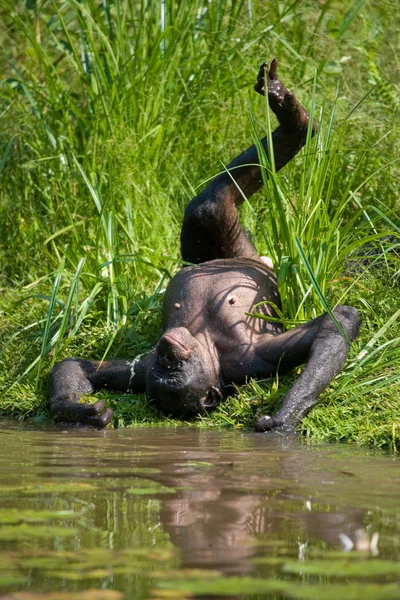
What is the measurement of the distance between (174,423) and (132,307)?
132 centimetres

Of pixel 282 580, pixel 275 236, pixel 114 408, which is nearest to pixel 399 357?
pixel 275 236

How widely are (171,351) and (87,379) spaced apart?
797mm

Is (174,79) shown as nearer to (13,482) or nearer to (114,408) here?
(114,408)

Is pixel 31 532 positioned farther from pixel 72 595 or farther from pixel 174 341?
pixel 174 341

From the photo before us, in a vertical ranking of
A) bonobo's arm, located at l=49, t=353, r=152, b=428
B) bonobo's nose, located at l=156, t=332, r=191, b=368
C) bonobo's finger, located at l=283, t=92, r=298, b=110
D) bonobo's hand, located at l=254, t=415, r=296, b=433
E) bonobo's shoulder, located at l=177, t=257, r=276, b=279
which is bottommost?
bonobo's hand, located at l=254, t=415, r=296, b=433

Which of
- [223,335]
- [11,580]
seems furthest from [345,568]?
[223,335]

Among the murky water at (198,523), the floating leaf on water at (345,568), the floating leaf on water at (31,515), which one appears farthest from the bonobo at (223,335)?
the floating leaf on water at (345,568)

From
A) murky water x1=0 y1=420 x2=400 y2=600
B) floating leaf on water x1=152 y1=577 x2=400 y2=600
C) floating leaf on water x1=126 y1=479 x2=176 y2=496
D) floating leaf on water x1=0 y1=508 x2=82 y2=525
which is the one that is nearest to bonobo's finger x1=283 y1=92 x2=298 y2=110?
murky water x1=0 y1=420 x2=400 y2=600

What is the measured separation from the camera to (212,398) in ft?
17.1

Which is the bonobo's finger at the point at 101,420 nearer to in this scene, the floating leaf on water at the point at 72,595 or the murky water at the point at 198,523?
the murky water at the point at 198,523

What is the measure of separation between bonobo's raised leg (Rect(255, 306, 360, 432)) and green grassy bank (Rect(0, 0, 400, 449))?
103 millimetres

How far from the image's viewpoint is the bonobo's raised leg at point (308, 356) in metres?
4.68

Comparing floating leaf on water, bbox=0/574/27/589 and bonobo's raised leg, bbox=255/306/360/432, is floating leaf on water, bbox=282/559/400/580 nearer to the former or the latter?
floating leaf on water, bbox=0/574/27/589

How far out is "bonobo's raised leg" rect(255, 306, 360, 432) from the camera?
4676 mm
